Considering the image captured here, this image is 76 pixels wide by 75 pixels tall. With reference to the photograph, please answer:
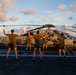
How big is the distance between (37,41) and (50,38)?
72.9 feet

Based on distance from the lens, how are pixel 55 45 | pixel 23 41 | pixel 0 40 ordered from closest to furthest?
pixel 55 45 < pixel 23 41 < pixel 0 40

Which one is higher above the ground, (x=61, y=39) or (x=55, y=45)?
(x=61, y=39)

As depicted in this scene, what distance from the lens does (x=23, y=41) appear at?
163 ft

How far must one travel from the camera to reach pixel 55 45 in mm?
41688

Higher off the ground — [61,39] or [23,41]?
[61,39]

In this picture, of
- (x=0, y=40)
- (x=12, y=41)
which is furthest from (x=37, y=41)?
(x=0, y=40)
